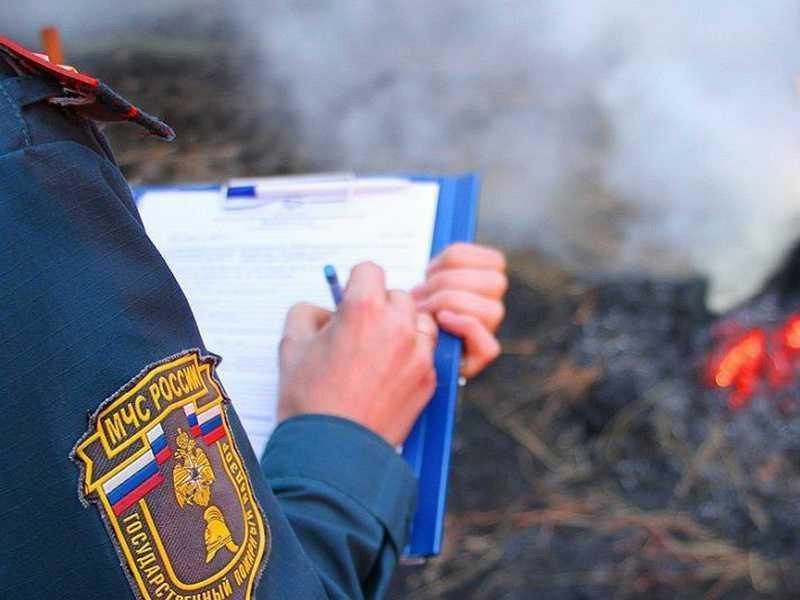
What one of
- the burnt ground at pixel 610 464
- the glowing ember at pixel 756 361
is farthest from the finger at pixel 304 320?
the glowing ember at pixel 756 361

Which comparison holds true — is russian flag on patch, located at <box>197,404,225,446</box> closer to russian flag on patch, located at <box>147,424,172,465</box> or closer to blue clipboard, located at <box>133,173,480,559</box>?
russian flag on patch, located at <box>147,424,172,465</box>

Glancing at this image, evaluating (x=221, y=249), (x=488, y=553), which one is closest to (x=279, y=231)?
(x=221, y=249)

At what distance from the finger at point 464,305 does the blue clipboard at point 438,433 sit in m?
0.03

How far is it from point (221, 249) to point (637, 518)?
90cm

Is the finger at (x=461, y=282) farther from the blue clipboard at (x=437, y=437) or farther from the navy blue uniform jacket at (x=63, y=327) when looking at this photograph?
the navy blue uniform jacket at (x=63, y=327)

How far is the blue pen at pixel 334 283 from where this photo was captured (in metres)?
0.86

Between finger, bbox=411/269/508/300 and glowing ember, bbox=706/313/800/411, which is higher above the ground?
finger, bbox=411/269/508/300

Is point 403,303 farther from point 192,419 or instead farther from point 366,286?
point 192,419

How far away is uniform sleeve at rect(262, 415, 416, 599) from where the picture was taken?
67 cm

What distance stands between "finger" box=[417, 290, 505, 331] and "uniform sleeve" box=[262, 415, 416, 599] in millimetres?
186

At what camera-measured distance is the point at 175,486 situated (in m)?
0.49

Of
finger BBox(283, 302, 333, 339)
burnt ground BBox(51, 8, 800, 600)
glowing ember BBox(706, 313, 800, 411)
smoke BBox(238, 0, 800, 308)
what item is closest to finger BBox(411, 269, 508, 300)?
finger BBox(283, 302, 333, 339)

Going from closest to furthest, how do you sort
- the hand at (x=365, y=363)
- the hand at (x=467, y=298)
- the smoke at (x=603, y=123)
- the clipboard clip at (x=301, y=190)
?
the hand at (x=365, y=363) < the hand at (x=467, y=298) < the clipboard clip at (x=301, y=190) < the smoke at (x=603, y=123)

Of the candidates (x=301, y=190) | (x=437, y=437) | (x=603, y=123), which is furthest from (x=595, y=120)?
(x=437, y=437)
